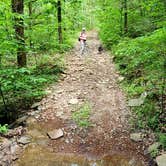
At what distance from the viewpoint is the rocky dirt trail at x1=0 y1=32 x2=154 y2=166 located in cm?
675

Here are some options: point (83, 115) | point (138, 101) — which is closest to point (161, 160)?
point (83, 115)

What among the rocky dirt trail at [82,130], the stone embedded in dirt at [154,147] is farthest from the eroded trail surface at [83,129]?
the stone embedded in dirt at [154,147]

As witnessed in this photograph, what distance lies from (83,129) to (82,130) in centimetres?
6

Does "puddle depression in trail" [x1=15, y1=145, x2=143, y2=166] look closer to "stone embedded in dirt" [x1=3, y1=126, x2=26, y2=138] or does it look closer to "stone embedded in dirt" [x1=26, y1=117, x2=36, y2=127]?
"stone embedded in dirt" [x1=3, y1=126, x2=26, y2=138]

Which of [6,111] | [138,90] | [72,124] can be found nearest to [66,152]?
[72,124]

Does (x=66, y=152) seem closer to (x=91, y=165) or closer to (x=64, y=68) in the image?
(x=91, y=165)

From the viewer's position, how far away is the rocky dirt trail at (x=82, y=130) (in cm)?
675

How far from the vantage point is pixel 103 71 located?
44.9 feet

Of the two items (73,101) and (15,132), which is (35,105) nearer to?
(73,101)

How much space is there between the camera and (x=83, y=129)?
8078 mm

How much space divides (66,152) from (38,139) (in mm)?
1000

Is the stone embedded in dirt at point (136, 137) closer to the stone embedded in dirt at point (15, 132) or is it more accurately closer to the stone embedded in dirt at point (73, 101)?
the stone embedded in dirt at point (73, 101)

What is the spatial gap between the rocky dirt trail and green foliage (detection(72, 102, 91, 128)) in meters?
0.12

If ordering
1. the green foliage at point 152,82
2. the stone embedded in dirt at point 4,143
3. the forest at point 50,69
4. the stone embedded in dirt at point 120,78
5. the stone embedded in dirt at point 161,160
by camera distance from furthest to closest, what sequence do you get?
the stone embedded in dirt at point 120,78, the forest at point 50,69, the green foliage at point 152,82, the stone embedded in dirt at point 4,143, the stone embedded in dirt at point 161,160
